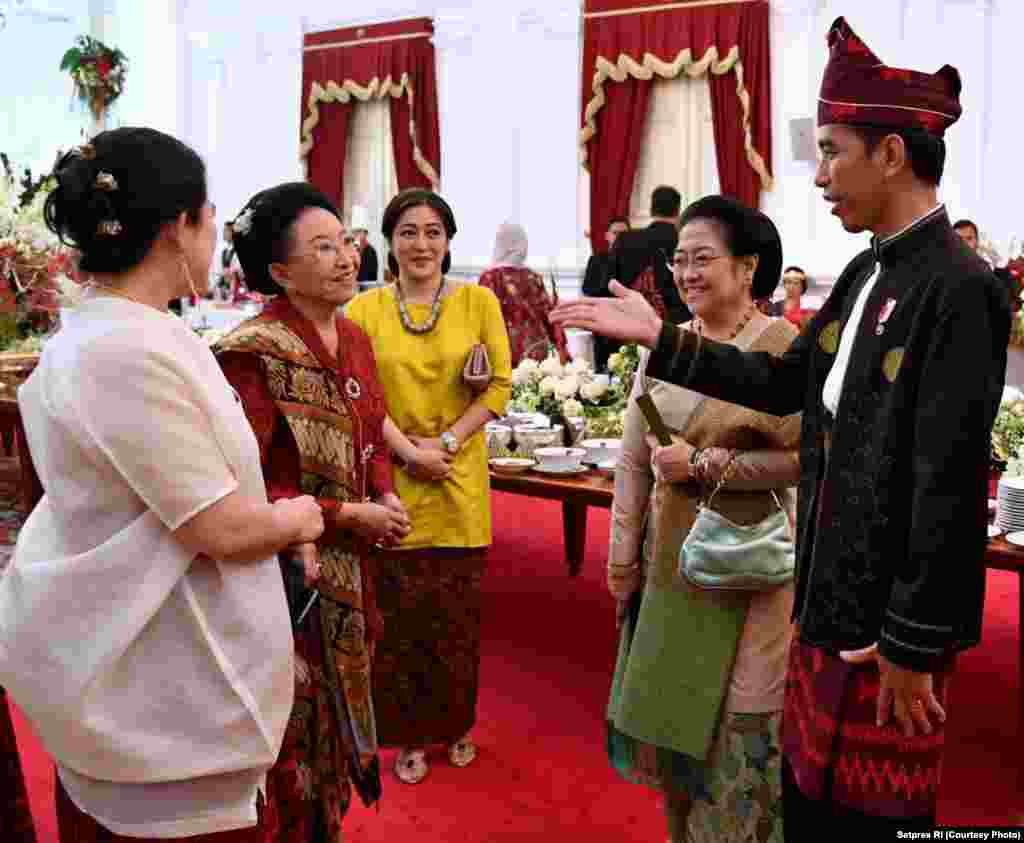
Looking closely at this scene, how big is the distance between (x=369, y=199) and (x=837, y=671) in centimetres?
1090

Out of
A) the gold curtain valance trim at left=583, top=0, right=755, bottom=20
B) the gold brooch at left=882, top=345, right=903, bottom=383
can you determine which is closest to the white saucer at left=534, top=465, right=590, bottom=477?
the gold brooch at left=882, top=345, right=903, bottom=383

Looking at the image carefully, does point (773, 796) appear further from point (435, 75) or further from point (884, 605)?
point (435, 75)

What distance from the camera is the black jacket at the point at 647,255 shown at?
21.1 feet

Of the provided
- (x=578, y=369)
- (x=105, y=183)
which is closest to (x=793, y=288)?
(x=578, y=369)

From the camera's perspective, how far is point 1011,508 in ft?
9.23

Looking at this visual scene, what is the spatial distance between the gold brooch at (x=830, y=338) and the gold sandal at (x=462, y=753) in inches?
74.5

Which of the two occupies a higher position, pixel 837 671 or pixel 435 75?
pixel 435 75

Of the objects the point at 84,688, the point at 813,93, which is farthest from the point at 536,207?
the point at 84,688

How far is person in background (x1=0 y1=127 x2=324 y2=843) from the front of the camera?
1443mm

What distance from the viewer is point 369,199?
12031mm

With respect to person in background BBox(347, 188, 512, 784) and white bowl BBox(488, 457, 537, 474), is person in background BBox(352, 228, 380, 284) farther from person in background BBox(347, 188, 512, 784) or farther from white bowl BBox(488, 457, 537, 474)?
person in background BBox(347, 188, 512, 784)

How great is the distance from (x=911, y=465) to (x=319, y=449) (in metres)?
1.14

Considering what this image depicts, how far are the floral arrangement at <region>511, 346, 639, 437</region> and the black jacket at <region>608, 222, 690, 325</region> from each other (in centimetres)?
212

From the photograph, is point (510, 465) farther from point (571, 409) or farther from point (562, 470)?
point (571, 409)
